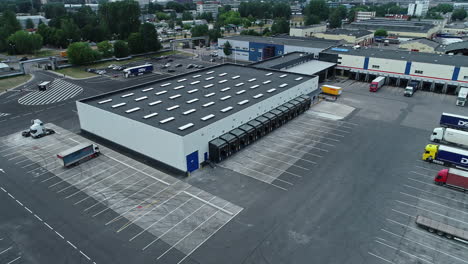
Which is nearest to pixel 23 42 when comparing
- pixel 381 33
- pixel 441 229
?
pixel 441 229

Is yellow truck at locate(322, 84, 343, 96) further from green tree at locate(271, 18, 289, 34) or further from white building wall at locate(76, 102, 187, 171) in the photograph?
green tree at locate(271, 18, 289, 34)

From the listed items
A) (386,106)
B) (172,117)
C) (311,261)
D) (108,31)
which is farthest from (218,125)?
(108,31)

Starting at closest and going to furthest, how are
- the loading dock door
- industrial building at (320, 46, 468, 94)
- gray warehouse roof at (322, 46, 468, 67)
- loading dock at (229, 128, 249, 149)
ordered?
the loading dock door
loading dock at (229, 128, 249, 149)
industrial building at (320, 46, 468, 94)
gray warehouse roof at (322, 46, 468, 67)

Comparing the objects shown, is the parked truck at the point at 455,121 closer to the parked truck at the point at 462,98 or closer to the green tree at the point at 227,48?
the parked truck at the point at 462,98

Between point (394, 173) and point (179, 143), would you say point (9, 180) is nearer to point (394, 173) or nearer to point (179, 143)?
point (179, 143)

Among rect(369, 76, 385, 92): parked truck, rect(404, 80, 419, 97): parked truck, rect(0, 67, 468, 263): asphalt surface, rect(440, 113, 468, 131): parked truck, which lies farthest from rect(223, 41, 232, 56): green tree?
rect(440, 113, 468, 131): parked truck

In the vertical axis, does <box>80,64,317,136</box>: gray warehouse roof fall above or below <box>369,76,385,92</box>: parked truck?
above

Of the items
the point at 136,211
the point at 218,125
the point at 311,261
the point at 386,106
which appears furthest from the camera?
the point at 386,106

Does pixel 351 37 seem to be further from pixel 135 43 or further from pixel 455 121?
pixel 135 43
